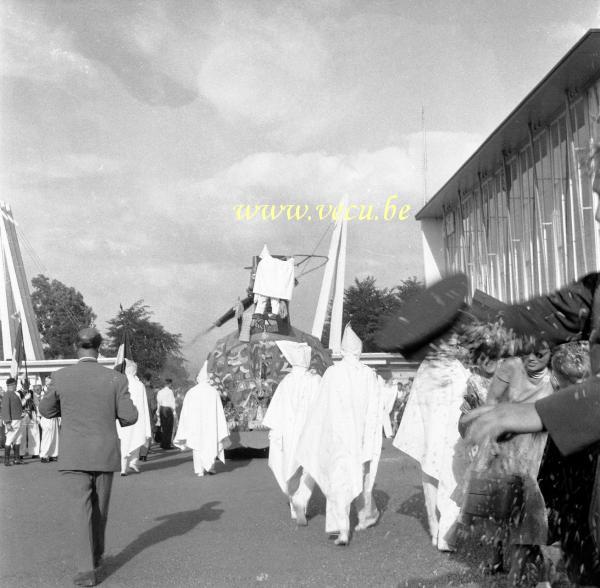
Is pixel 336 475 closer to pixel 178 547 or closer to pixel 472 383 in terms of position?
pixel 178 547

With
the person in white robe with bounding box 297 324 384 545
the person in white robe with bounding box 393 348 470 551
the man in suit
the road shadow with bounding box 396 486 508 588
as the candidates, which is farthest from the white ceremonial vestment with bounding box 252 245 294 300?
the man in suit

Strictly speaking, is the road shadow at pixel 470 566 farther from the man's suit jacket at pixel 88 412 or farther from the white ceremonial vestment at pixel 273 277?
the white ceremonial vestment at pixel 273 277

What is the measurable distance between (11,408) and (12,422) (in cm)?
28

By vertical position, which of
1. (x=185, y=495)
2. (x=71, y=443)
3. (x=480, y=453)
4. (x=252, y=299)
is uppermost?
(x=252, y=299)

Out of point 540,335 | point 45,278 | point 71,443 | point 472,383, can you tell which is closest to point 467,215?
point 472,383

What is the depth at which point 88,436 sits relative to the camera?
6102 millimetres

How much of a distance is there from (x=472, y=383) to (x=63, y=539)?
3.97 meters

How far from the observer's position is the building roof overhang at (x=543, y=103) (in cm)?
1617

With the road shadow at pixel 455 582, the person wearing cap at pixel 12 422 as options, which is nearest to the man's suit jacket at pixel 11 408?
the person wearing cap at pixel 12 422

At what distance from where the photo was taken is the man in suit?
19.6ft

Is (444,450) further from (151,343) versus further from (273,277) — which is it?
(151,343)

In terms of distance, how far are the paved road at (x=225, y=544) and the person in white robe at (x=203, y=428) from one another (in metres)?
2.20

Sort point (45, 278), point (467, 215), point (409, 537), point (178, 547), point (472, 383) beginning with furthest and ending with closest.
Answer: point (45, 278)
point (467, 215)
point (409, 537)
point (178, 547)
point (472, 383)

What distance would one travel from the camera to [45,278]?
224 ft
